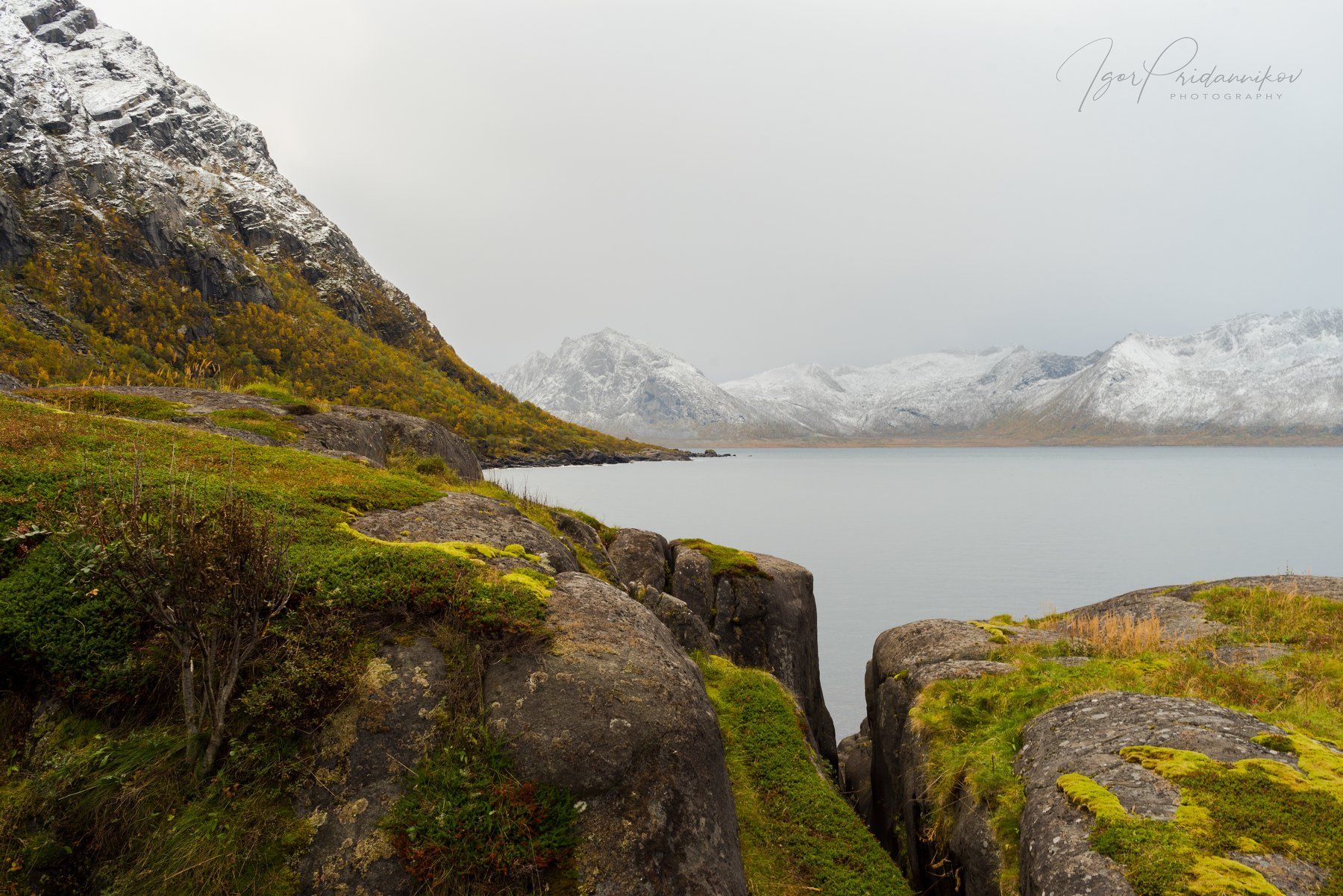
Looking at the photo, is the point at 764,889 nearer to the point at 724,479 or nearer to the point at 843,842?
the point at 843,842

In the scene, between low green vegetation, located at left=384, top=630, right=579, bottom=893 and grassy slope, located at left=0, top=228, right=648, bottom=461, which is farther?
grassy slope, located at left=0, top=228, right=648, bottom=461

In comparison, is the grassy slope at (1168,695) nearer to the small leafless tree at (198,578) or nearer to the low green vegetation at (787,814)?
the low green vegetation at (787,814)

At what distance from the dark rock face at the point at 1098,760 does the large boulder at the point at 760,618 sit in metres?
9.91

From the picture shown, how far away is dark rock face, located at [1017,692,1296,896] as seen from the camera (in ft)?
20.2

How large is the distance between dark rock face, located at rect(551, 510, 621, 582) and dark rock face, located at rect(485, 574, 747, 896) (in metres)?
7.86

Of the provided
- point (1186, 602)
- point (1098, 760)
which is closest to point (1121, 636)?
point (1186, 602)

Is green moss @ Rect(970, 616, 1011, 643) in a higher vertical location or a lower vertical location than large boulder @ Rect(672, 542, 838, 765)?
higher

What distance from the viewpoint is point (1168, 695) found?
364 inches

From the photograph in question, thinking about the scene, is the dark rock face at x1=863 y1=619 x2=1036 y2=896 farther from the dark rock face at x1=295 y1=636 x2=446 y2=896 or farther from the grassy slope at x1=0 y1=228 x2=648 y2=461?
the grassy slope at x1=0 y1=228 x2=648 y2=461

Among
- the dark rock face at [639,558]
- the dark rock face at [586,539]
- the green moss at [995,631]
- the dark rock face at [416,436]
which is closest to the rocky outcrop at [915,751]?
the green moss at [995,631]

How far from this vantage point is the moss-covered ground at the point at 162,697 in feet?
17.8

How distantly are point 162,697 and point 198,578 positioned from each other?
1.95 m

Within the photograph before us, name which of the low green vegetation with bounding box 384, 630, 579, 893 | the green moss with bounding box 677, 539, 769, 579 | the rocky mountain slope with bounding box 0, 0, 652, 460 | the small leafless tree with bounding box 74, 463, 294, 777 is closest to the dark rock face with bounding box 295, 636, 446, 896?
the low green vegetation with bounding box 384, 630, 579, 893

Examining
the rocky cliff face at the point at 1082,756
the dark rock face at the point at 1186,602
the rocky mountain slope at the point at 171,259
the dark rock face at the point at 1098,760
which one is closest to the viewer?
the rocky cliff face at the point at 1082,756
